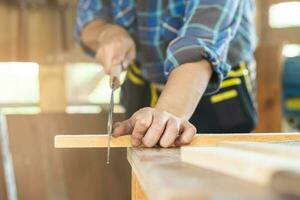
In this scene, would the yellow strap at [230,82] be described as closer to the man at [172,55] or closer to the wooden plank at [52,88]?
the man at [172,55]

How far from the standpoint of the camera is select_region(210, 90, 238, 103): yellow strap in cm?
109

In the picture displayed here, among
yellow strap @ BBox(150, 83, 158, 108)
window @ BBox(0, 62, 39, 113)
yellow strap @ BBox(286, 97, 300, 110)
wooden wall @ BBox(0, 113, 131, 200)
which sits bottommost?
wooden wall @ BBox(0, 113, 131, 200)

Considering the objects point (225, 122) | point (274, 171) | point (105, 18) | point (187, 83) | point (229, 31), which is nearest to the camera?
point (274, 171)

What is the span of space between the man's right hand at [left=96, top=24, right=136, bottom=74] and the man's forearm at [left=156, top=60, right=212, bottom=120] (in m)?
0.24

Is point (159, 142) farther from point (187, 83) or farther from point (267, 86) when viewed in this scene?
point (267, 86)

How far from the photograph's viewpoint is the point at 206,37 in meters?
0.88

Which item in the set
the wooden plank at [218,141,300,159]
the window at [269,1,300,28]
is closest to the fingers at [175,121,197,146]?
the wooden plank at [218,141,300,159]

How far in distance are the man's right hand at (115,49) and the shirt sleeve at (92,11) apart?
96 millimetres

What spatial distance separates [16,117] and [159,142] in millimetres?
877

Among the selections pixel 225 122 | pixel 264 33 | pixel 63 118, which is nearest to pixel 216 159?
pixel 225 122

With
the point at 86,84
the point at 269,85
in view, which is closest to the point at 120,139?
the point at 86,84

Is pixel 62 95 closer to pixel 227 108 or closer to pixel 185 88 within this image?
pixel 227 108

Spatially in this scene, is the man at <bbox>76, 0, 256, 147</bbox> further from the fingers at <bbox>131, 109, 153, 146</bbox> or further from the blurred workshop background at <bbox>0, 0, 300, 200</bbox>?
the blurred workshop background at <bbox>0, 0, 300, 200</bbox>

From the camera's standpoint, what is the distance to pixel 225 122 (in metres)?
1.09
